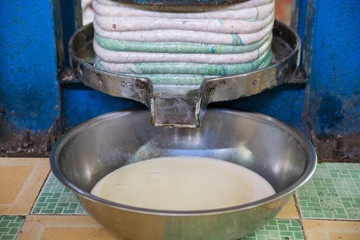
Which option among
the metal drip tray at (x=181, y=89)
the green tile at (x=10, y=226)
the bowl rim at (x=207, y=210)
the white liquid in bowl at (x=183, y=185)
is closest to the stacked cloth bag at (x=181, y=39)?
the metal drip tray at (x=181, y=89)

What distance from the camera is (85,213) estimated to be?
164 cm

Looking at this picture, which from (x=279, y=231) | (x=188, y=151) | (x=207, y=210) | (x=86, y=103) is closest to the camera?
(x=207, y=210)

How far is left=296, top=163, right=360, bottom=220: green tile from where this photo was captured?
1.65m

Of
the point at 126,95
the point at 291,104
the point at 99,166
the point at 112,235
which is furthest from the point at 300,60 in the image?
the point at 112,235

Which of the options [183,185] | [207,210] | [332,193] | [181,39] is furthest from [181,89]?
[332,193]

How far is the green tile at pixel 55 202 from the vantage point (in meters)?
1.65

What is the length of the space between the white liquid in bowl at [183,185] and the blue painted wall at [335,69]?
1.57 feet

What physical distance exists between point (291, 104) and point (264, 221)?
28.0 inches

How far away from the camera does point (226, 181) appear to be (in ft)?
5.44

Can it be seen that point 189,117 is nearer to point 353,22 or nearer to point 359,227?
point 359,227

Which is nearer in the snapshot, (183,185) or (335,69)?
(183,185)

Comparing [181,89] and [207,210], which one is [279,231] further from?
[181,89]

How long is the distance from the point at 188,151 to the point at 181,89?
34cm

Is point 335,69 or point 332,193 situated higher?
point 335,69
